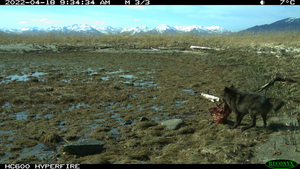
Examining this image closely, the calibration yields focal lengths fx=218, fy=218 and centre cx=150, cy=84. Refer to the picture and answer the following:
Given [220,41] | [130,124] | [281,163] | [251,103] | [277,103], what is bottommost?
[130,124]

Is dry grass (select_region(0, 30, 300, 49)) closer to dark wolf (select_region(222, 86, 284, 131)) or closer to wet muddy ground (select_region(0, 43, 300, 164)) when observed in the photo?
wet muddy ground (select_region(0, 43, 300, 164))

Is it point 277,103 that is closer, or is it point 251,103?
point 277,103

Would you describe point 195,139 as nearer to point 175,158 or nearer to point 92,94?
point 175,158

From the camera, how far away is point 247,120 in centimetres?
579

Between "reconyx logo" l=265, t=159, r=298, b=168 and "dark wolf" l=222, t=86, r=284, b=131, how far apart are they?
40.6 inches

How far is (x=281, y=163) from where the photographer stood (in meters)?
3.43

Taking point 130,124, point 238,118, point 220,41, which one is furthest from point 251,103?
point 220,41

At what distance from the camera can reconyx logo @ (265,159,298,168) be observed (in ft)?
10.9

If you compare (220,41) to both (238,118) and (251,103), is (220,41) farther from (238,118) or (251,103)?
(251,103)

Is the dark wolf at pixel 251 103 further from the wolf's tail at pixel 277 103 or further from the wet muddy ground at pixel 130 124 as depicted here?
the wet muddy ground at pixel 130 124

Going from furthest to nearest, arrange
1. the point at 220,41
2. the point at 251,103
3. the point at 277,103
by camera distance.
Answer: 1. the point at 220,41
2. the point at 251,103
3. the point at 277,103

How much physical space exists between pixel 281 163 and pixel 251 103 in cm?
140

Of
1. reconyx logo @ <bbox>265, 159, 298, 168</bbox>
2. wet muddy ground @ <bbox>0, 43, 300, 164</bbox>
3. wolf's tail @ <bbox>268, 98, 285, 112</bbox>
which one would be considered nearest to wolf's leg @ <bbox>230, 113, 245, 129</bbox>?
wet muddy ground @ <bbox>0, 43, 300, 164</bbox>

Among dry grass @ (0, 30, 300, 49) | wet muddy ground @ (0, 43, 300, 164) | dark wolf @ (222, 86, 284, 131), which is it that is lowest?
wet muddy ground @ (0, 43, 300, 164)
